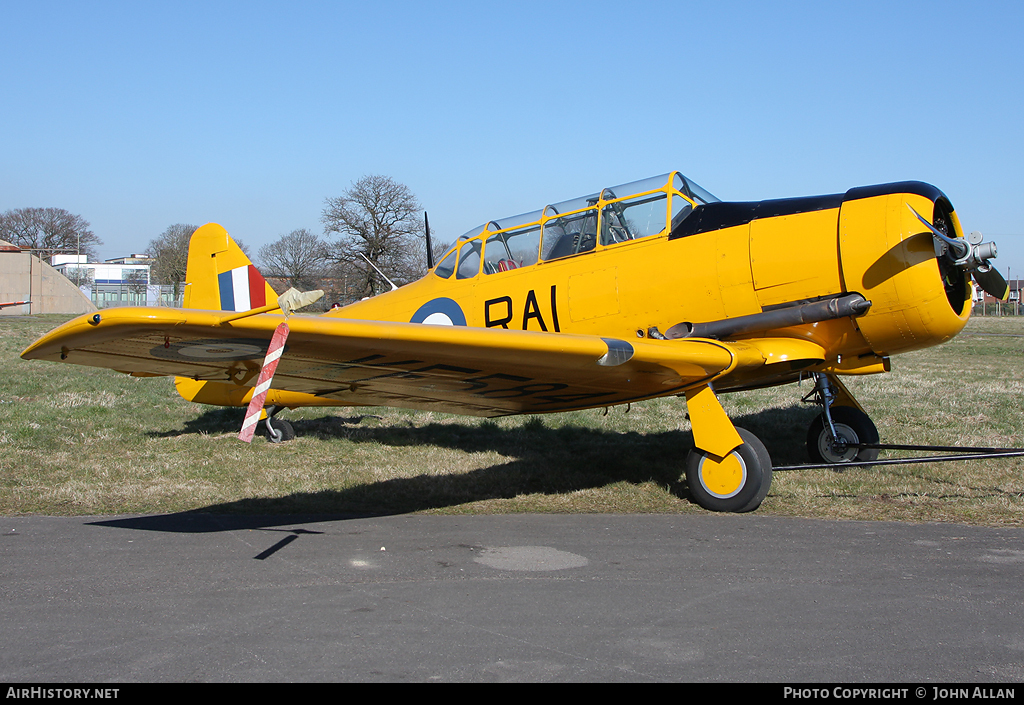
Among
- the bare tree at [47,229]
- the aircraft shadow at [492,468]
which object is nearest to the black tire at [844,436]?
the aircraft shadow at [492,468]

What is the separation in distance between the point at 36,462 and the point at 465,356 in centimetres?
576

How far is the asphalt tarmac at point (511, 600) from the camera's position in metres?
3.12

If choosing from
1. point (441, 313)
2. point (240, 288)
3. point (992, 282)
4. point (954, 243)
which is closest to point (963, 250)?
point (954, 243)

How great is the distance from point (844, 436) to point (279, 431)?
20.7ft

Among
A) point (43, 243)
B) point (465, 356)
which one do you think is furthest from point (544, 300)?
point (43, 243)

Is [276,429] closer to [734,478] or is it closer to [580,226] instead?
[580,226]

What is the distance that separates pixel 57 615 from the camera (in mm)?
3807

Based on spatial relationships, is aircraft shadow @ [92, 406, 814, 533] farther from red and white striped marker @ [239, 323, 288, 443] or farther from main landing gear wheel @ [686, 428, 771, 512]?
red and white striped marker @ [239, 323, 288, 443]

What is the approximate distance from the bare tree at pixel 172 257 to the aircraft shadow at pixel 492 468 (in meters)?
32.5

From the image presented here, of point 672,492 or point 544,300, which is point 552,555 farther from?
point 544,300

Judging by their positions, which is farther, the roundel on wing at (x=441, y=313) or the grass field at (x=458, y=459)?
the roundel on wing at (x=441, y=313)

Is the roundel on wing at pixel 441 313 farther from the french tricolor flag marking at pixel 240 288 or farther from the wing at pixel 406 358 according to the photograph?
the french tricolor flag marking at pixel 240 288

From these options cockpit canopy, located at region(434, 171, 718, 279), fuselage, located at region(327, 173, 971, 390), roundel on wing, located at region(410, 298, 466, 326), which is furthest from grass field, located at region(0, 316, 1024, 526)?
cockpit canopy, located at region(434, 171, 718, 279)

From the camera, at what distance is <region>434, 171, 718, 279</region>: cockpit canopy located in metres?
6.77
